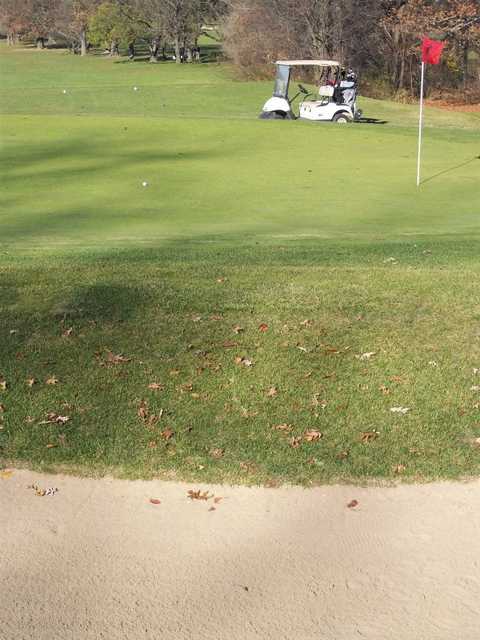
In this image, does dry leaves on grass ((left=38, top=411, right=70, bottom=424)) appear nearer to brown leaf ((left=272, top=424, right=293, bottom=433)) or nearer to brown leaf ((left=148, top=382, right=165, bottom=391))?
brown leaf ((left=148, top=382, right=165, bottom=391))

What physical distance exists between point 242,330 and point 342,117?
20.2 metres

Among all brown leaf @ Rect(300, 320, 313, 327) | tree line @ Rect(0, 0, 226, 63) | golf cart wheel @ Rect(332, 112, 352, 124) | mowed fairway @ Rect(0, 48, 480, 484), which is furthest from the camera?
tree line @ Rect(0, 0, 226, 63)

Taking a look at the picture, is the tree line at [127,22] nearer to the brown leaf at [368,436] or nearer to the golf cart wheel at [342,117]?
the golf cart wheel at [342,117]

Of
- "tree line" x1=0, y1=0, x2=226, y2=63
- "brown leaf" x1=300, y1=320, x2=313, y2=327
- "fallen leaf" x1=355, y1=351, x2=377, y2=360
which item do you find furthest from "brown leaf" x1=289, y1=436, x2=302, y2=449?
"tree line" x1=0, y1=0, x2=226, y2=63

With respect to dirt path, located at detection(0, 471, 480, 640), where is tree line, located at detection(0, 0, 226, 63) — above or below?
above

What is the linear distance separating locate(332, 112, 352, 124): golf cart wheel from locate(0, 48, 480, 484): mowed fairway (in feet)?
36.3

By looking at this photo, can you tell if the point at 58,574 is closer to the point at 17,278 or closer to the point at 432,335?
the point at 432,335

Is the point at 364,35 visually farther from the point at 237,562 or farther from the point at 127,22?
the point at 237,562

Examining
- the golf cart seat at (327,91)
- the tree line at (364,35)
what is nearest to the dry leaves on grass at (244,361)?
the golf cart seat at (327,91)

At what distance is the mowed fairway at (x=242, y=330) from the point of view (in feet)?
16.1

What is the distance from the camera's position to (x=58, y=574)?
3.75 metres

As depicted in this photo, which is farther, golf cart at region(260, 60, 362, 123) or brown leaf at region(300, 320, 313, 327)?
golf cart at region(260, 60, 362, 123)

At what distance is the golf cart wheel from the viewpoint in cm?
2541

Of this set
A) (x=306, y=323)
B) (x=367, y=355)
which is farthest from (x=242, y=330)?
(x=367, y=355)
